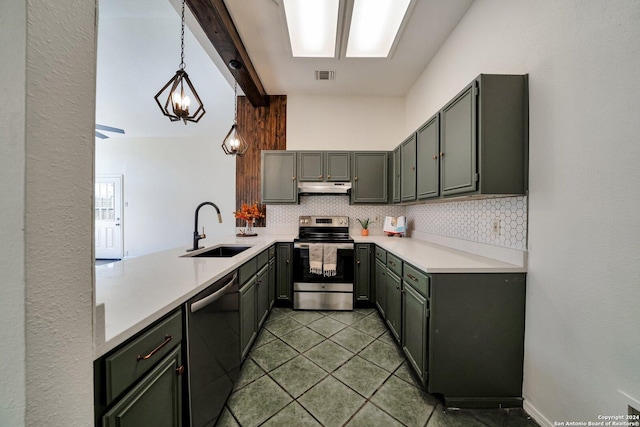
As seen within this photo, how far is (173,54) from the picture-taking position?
2.81m

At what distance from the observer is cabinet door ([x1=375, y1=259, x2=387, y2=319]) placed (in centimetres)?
240

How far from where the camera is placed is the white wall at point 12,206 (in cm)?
42

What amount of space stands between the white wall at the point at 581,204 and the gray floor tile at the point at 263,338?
1.94 m

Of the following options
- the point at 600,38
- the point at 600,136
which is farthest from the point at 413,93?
the point at 600,136

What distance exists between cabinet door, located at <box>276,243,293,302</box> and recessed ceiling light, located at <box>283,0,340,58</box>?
232 centimetres

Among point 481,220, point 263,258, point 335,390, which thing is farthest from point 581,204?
point 263,258

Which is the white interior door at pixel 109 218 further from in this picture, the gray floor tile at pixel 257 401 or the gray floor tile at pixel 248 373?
the gray floor tile at pixel 257 401

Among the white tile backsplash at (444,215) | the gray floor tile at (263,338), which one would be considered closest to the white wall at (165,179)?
the white tile backsplash at (444,215)

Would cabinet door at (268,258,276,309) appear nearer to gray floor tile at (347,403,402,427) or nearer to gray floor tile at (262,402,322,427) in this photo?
gray floor tile at (262,402,322,427)

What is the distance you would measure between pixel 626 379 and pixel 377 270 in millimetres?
1850

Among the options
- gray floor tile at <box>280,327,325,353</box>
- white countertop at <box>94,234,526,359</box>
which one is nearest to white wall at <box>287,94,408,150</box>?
white countertop at <box>94,234,526,359</box>

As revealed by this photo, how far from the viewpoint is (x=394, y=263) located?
2109mm

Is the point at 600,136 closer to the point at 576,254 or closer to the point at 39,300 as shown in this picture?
the point at 576,254

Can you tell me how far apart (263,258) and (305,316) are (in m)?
0.93
